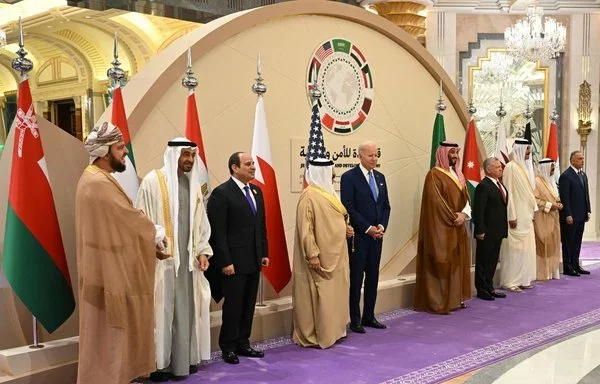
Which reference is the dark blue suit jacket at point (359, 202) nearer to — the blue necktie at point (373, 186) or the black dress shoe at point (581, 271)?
the blue necktie at point (373, 186)

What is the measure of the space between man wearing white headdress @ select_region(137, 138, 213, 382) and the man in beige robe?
31.9 inches

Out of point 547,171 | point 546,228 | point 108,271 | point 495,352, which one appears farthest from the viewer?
point 547,171

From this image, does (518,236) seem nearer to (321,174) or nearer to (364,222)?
(364,222)

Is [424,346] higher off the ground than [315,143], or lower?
lower

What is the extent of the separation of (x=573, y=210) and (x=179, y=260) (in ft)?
17.7

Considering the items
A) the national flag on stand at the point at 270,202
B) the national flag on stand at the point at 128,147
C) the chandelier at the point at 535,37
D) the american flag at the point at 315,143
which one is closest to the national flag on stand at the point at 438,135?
the american flag at the point at 315,143

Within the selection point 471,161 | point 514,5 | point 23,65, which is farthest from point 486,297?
point 514,5

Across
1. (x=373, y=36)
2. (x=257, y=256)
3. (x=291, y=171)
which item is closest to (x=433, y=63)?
(x=373, y=36)

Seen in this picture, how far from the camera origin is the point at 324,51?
5.62m

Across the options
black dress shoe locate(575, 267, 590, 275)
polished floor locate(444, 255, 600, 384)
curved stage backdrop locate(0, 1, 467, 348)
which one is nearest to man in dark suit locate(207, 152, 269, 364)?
curved stage backdrop locate(0, 1, 467, 348)

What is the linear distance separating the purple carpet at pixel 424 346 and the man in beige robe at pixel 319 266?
0.14m

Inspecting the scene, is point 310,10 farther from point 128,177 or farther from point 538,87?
point 538,87

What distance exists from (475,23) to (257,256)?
9.47m

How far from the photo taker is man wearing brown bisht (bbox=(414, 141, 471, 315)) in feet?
17.8
